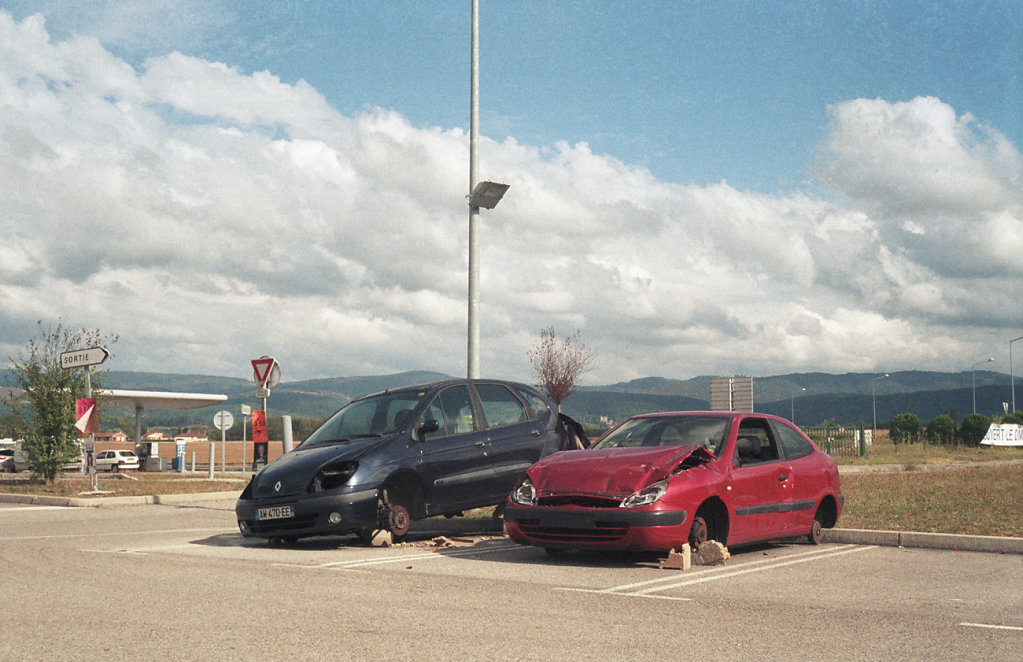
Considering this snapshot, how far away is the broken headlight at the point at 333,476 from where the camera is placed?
1041 centimetres

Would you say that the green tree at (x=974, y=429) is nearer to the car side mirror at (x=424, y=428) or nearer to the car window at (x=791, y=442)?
the car window at (x=791, y=442)

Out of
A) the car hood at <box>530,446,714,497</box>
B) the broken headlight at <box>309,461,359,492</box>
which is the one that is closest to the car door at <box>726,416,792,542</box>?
the car hood at <box>530,446,714,497</box>

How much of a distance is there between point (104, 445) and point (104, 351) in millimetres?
49599

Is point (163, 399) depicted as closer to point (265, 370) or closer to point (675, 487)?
point (265, 370)

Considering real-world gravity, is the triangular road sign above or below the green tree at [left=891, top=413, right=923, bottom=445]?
above

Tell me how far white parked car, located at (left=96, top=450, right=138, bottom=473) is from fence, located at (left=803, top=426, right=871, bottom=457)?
2981 centimetres

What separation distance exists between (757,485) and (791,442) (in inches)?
48.9

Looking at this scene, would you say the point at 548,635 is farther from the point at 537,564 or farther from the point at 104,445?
the point at 104,445

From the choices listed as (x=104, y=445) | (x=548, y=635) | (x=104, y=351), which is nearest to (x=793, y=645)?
(x=548, y=635)

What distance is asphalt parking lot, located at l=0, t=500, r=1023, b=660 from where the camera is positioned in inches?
211

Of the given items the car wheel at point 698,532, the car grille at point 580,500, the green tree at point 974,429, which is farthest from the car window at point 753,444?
the green tree at point 974,429

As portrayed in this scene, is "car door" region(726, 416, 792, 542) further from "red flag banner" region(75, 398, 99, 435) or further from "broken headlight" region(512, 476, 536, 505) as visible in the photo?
"red flag banner" region(75, 398, 99, 435)

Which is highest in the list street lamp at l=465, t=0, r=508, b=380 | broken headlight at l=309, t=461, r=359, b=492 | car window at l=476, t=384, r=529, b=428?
street lamp at l=465, t=0, r=508, b=380

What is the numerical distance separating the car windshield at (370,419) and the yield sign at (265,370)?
20.5ft
